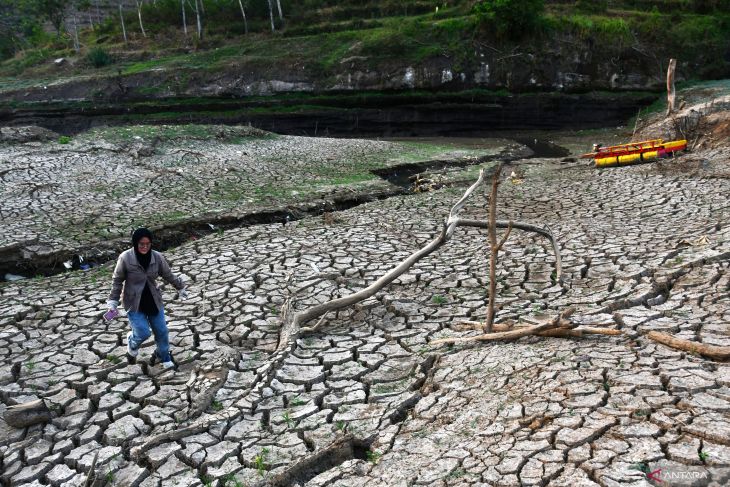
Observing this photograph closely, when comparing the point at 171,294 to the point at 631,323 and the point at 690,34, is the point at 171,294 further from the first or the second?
the point at 690,34

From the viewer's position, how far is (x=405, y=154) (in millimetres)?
17000

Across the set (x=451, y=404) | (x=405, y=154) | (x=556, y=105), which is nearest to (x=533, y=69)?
(x=556, y=105)

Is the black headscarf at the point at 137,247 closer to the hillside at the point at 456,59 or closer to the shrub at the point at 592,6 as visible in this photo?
the hillside at the point at 456,59

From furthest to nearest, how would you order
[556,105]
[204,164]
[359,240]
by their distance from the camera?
→ [556,105] < [204,164] < [359,240]

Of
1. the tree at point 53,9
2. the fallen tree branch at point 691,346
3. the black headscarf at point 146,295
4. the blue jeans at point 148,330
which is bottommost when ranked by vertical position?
the fallen tree branch at point 691,346

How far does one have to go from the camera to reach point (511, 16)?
93.2 ft

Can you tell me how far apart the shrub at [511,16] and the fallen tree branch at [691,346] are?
2655 centimetres

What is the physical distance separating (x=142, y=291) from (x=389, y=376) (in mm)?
2282

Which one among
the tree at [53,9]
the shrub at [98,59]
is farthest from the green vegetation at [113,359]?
the tree at [53,9]

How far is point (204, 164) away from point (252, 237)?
227 inches

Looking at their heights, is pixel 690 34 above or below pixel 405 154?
above

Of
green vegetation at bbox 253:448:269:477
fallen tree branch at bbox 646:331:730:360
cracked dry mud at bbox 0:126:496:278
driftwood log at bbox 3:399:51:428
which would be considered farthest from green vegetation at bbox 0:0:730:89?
green vegetation at bbox 253:448:269:477

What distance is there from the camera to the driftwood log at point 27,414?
15.0 ft

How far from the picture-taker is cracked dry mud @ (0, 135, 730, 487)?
3.64 meters
